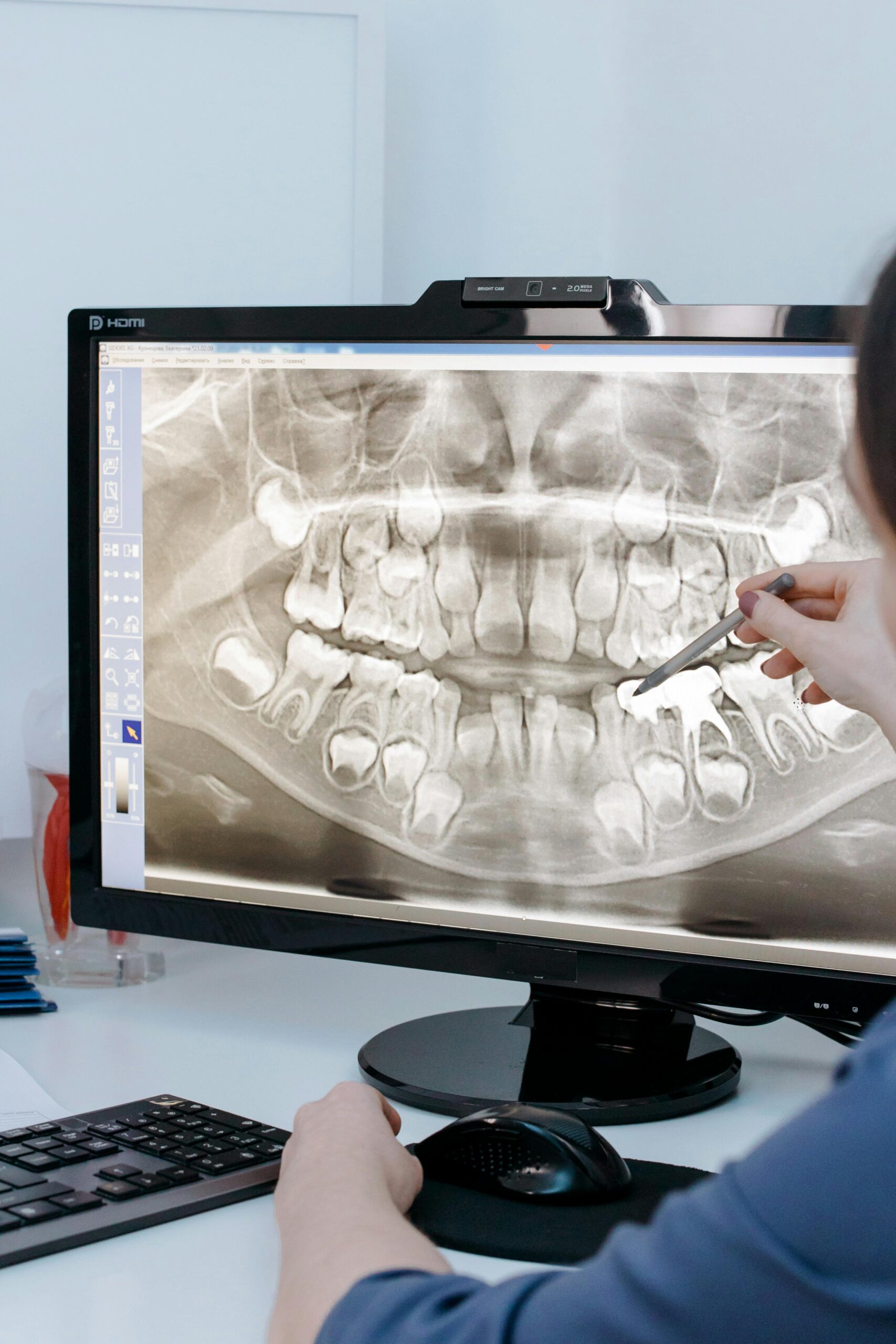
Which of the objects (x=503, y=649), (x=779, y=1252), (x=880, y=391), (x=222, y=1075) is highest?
(x=880, y=391)

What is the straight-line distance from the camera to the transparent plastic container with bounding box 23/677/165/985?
44.5 inches

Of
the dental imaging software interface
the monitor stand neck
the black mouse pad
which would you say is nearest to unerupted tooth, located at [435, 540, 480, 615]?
the dental imaging software interface

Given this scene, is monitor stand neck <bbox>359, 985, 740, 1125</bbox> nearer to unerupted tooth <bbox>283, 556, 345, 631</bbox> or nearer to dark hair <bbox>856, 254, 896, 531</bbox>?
unerupted tooth <bbox>283, 556, 345, 631</bbox>

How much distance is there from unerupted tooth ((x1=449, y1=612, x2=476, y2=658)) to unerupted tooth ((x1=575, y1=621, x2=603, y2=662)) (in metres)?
0.07

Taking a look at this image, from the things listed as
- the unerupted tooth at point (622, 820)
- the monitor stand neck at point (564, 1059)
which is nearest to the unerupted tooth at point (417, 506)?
the unerupted tooth at point (622, 820)

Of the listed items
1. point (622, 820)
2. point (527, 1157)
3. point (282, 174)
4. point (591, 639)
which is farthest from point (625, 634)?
point (282, 174)

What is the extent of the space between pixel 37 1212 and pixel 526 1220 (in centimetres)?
24

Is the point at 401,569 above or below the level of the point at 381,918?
above

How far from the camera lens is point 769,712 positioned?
0.82 m

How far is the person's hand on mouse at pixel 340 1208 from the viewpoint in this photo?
47 cm

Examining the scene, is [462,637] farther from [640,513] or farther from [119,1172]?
[119,1172]

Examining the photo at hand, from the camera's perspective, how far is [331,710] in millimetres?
911

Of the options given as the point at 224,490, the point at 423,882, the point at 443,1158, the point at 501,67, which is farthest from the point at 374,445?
the point at 501,67

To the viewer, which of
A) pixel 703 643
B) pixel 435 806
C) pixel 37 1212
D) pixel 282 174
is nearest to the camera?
pixel 37 1212
